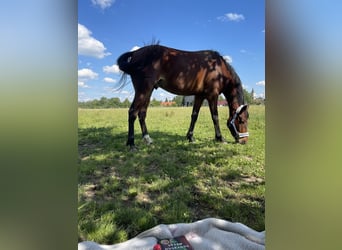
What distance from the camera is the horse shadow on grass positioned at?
1.26 metres

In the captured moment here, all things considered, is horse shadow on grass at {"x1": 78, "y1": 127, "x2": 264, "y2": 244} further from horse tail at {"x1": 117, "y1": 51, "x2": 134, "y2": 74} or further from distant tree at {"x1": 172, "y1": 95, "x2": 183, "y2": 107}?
horse tail at {"x1": 117, "y1": 51, "x2": 134, "y2": 74}

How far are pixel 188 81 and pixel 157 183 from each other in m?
0.57

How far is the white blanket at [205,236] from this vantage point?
3.84 feet

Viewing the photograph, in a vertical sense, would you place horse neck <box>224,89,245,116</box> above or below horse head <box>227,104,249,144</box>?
above

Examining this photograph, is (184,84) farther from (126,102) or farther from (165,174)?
(165,174)

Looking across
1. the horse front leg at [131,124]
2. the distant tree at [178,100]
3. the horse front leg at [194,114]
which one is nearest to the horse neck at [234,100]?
the horse front leg at [194,114]

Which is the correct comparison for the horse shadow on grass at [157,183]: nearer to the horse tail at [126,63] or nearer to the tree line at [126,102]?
the tree line at [126,102]

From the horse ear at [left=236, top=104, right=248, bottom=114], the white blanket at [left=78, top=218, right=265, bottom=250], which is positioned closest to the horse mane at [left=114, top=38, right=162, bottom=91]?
the horse ear at [left=236, top=104, right=248, bottom=114]

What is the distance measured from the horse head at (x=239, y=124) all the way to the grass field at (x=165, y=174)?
0.09ft

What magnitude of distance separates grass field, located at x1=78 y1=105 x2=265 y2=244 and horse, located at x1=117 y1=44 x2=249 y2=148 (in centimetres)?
4
